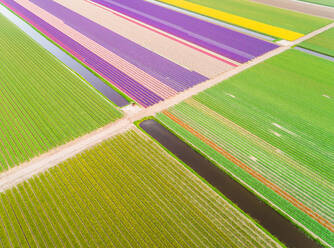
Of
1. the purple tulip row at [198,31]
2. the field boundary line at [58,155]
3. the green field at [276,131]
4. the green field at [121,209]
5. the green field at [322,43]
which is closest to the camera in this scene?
the green field at [121,209]

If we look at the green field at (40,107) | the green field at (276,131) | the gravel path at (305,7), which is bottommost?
the green field at (276,131)

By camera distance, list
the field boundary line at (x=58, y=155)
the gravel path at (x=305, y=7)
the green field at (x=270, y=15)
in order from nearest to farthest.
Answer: the field boundary line at (x=58, y=155)
the green field at (x=270, y=15)
the gravel path at (x=305, y=7)

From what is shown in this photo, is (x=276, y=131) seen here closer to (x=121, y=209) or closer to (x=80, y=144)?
(x=121, y=209)

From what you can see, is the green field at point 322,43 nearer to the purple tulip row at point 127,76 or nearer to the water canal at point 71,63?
the purple tulip row at point 127,76

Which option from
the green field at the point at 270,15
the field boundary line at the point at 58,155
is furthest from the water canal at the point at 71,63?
the green field at the point at 270,15

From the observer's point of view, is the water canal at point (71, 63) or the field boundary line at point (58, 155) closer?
the field boundary line at point (58, 155)

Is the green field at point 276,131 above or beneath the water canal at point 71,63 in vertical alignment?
beneath
